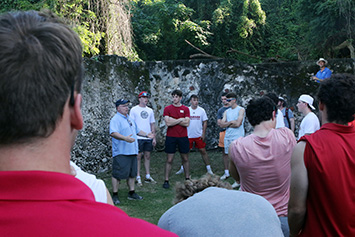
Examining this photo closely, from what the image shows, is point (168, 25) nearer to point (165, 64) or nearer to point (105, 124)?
point (165, 64)

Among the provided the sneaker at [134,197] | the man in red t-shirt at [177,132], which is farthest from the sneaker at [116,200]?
the man in red t-shirt at [177,132]

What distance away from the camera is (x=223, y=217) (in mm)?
1398

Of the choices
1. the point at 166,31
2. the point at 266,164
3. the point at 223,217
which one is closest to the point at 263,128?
the point at 266,164

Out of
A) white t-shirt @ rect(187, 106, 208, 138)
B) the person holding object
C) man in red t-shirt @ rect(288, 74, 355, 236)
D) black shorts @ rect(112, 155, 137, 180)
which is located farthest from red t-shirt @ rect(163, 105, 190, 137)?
man in red t-shirt @ rect(288, 74, 355, 236)

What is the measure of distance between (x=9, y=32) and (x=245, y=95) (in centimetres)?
937

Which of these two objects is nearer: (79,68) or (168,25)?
(79,68)

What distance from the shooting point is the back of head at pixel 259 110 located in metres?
2.75

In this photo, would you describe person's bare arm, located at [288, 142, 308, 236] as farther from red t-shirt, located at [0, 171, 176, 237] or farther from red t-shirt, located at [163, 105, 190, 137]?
red t-shirt, located at [163, 105, 190, 137]

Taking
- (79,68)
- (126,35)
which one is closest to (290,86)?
(126,35)

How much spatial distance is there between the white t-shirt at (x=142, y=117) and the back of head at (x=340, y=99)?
17.0 ft

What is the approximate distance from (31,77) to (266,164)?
2.18m

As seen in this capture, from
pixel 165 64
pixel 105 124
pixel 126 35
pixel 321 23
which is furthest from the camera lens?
pixel 321 23

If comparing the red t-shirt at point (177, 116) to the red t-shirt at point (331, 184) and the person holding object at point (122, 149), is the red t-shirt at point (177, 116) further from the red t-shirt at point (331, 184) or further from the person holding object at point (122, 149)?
the red t-shirt at point (331, 184)

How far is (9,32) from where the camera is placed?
0.74m
